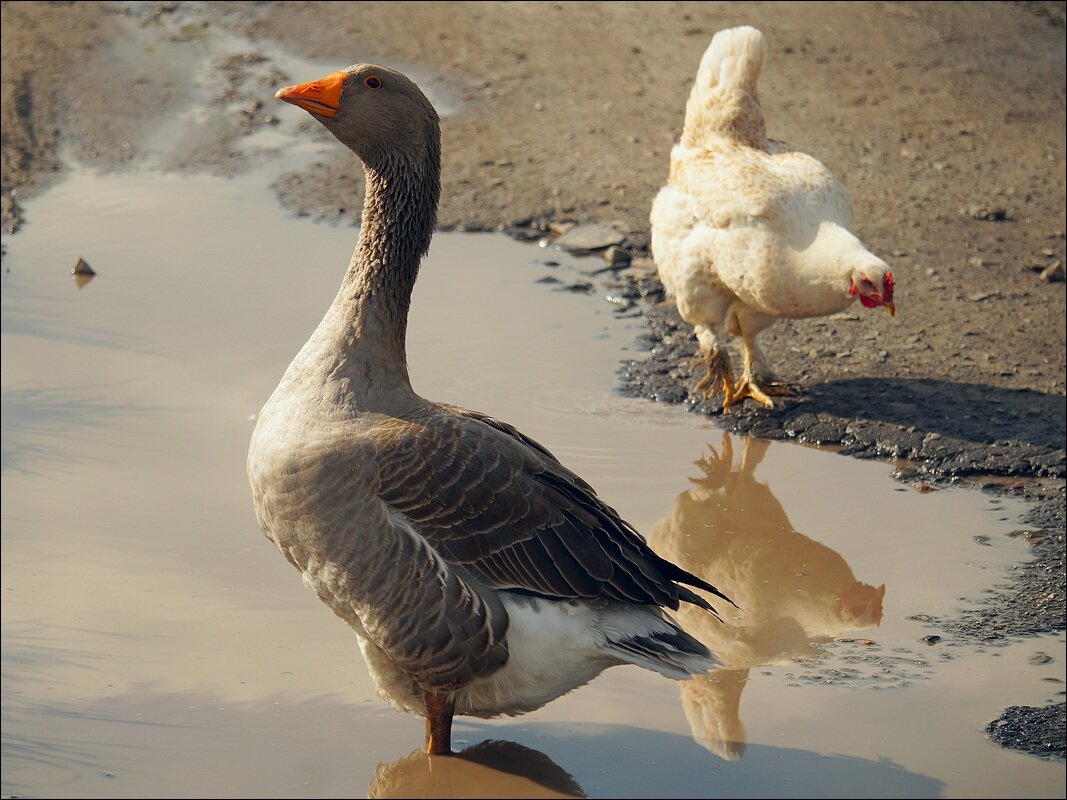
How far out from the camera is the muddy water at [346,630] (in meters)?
5.17

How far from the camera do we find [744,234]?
24.9 feet

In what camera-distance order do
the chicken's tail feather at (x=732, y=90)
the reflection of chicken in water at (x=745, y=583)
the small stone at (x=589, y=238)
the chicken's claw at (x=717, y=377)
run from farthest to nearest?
the small stone at (x=589, y=238), the chicken's tail feather at (x=732, y=90), the chicken's claw at (x=717, y=377), the reflection of chicken in water at (x=745, y=583)

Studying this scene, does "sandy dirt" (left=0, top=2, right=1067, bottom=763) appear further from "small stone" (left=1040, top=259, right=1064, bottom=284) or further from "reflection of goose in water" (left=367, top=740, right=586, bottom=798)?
"reflection of goose in water" (left=367, top=740, right=586, bottom=798)

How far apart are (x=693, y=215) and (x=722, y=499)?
5.73ft

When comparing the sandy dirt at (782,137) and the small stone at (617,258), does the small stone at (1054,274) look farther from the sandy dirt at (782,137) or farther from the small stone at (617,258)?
the small stone at (617,258)

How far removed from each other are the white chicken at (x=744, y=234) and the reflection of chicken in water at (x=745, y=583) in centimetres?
83

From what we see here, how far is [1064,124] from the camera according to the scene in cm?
1180

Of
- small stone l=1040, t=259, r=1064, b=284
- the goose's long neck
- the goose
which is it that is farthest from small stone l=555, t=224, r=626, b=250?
the goose

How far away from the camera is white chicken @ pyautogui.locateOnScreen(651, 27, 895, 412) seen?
739 cm

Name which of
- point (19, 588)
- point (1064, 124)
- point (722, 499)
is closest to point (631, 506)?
point (722, 499)

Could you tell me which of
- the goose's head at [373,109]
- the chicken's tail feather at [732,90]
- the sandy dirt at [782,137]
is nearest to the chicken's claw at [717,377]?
the sandy dirt at [782,137]

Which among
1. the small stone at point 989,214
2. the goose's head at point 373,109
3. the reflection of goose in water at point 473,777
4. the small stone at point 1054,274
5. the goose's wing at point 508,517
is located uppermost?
the small stone at point 989,214

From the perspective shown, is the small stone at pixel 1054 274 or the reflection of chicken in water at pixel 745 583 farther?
the small stone at pixel 1054 274

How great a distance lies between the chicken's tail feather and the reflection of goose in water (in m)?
4.29
